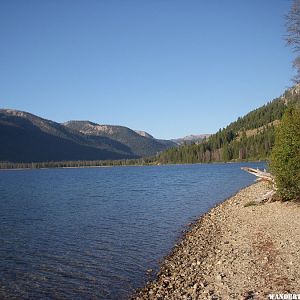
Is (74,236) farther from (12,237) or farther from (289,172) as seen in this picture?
(289,172)

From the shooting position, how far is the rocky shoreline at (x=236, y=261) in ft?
51.2

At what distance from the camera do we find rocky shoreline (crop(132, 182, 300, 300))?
15.6 metres

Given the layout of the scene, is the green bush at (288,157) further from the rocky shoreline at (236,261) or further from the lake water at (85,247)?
the lake water at (85,247)

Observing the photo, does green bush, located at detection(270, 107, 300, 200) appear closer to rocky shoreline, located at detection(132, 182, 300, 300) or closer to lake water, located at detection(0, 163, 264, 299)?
rocky shoreline, located at detection(132, 182, 300, 300)

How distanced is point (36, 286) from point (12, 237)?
1366 centimetres

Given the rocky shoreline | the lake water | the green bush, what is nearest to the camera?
the rocky shoreline

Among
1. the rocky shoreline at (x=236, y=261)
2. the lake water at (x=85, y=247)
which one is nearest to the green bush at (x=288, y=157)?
the rocky shoreline at (x=236, y=261)

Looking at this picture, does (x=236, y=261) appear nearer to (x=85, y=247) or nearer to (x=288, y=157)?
(x=85, y=247)

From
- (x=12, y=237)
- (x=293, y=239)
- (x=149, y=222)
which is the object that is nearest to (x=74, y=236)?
(x=12, y=237)

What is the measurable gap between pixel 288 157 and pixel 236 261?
599 inches

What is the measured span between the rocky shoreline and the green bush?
163cm

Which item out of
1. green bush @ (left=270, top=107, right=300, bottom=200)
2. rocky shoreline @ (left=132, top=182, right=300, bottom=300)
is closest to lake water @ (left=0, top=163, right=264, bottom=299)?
rocky shoreline @ (left=132, top=182, right=300, bottom=300)

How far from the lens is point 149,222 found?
3675 cm

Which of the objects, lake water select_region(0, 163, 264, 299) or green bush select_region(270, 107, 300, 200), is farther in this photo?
green bush select_region(270, 107, 300, 200)
